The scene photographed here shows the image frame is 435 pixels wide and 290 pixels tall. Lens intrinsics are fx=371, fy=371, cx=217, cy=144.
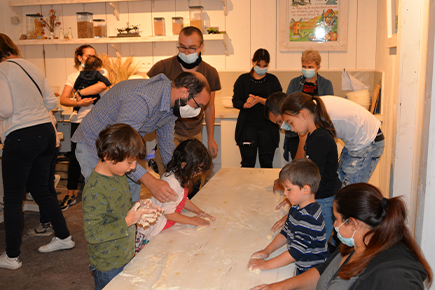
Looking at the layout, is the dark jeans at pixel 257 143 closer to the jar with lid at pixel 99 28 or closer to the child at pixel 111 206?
the child at pixel 111 206

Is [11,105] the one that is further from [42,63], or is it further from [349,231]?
[42,63]

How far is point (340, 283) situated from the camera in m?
1.20

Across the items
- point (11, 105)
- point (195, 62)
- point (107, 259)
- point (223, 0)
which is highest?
point (223, 0)

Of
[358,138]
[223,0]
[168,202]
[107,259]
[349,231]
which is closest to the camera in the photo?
[349,231]

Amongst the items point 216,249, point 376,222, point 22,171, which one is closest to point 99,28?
point 22,171

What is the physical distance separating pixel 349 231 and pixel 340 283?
18cm

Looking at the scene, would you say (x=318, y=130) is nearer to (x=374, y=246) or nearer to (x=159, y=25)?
(x=374, y=246)

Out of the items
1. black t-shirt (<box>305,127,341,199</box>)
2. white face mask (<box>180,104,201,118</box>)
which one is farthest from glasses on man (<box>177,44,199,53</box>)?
black t-shirt (<box>305,127,341,199</box>)

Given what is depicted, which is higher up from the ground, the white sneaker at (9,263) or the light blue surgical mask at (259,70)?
the light blue surgical mask at (259,70)

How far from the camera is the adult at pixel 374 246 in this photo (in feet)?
3.33

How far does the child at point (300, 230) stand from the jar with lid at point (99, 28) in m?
Answer: 3.85

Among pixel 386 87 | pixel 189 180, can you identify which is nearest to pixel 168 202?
pixel 189 180

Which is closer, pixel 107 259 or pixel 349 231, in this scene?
pixel 349 231

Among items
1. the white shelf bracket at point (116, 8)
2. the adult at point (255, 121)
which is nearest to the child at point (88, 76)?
the adult at point (255, 121)
